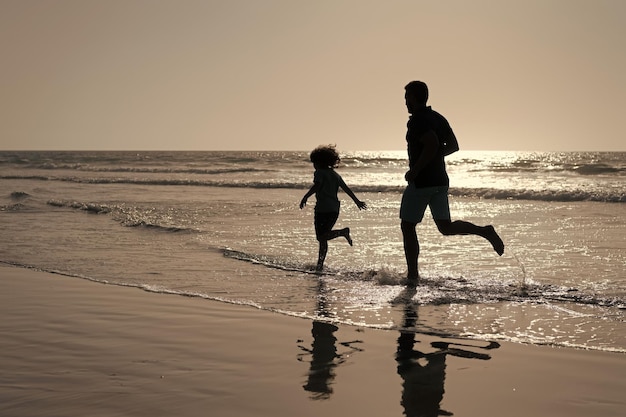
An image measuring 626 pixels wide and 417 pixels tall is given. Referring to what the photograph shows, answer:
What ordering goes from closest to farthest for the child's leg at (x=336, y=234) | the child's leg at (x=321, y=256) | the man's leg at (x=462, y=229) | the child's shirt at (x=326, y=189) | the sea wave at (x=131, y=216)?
the man's leg at (x=462, y=229)
the child's leg at (x=321, y=256)
the child's leg at (x=336, y=234)
the child's shirt at (x=326, y=189)
the sea wave at (x=131, y=216)

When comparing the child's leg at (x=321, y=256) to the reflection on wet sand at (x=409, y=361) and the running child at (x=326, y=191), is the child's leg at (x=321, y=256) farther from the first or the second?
the reflection on wet sand at (x=409, y=361)

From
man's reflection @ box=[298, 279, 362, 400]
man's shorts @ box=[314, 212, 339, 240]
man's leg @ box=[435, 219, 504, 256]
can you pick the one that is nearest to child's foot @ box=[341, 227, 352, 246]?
man's shorts @ box=[314, 212, 339, 240]

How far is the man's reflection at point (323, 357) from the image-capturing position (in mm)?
3914

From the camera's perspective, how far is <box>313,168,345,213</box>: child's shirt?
9203 mm

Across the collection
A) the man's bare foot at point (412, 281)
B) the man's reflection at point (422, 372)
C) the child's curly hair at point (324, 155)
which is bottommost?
the man's reflection at point (422, 372)

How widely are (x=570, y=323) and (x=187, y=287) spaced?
381 cm

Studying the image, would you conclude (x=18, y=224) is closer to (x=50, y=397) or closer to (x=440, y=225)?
(x=440, y=225)

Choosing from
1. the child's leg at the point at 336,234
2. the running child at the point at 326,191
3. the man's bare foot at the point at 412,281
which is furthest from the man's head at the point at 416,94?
the child's leg at the point at 336,234

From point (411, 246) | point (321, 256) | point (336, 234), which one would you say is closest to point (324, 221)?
point (336, 234)

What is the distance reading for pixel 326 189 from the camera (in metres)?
9.25

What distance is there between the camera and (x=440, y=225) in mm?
7340

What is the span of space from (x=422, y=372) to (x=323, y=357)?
699mm

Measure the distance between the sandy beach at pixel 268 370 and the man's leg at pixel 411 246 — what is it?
2036 millimetres

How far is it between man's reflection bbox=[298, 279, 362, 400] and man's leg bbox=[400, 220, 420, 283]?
1.72m
